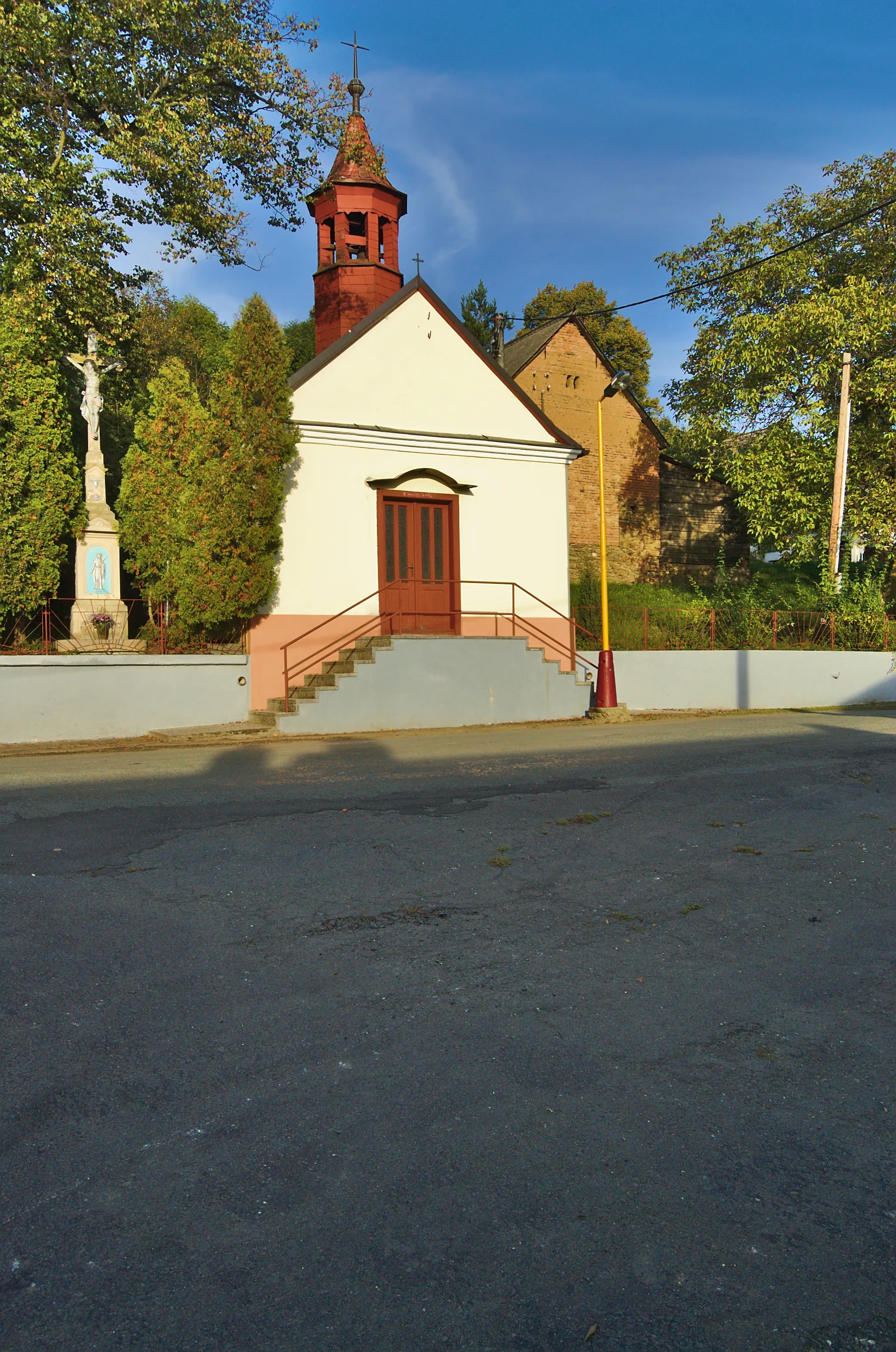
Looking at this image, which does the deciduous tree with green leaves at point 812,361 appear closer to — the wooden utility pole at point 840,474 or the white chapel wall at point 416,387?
the wooden utility pole at point 840,474

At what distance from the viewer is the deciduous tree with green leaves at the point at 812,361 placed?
25.5 meters

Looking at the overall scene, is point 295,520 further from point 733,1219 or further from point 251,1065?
point 733,1219

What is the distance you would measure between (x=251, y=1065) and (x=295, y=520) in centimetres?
1517

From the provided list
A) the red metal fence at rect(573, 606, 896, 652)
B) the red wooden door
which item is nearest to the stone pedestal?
the red wooden door

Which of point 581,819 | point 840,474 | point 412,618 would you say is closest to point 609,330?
point 840,474

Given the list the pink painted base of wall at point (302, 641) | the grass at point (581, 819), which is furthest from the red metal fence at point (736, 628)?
the grass at point (581, 819)

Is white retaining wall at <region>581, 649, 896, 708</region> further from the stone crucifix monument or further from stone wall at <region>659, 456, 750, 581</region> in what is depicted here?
stone wall at <region>659, 456, 750, 581</region>

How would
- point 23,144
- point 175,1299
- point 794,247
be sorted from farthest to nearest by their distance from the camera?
1. point 794,247
2. point 23,144
3. point 175,1299

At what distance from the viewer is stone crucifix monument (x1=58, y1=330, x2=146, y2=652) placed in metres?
15.9

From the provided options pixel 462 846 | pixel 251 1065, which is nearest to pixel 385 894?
pixel 462 846

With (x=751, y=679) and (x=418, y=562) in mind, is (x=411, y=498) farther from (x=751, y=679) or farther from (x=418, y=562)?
(x=751, y=679)

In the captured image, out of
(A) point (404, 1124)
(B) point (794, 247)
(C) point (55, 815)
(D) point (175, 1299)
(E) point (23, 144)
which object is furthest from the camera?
(B) point (794, 247)

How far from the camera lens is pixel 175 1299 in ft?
8.00

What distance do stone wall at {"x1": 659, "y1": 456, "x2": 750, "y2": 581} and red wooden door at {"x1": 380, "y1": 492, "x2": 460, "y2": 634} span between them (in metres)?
17.3
